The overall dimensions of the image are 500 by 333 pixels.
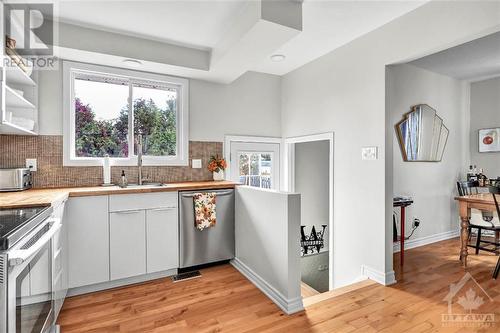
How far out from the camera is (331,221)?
10.3 ft

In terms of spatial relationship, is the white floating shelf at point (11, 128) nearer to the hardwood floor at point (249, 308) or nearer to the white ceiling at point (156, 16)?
the white ceiling at point (156, 16)

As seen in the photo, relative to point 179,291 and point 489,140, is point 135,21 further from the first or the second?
point 489,140

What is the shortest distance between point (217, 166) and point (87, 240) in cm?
168

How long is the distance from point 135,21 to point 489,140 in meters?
5.35

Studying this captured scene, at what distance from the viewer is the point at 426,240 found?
12.0 feet

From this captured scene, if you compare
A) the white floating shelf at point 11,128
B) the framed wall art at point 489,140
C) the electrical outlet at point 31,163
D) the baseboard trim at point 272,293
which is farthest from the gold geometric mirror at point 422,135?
the electrical outlet at point 31,163

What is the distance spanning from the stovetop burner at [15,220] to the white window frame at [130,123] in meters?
1.41

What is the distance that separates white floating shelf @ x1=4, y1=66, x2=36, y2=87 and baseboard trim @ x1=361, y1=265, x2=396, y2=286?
3.73 meters

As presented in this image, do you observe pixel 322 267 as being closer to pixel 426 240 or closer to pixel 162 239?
pixel 426 240

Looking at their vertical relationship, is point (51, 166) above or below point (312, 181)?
above

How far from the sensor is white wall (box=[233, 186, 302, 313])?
6.48 ft

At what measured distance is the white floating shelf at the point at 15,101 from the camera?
200cm

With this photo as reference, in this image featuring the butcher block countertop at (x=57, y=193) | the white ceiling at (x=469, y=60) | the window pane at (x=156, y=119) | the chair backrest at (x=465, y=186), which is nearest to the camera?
the butcher block countertop at (x=57, y=193)

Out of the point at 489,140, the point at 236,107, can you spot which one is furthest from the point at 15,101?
the point at 489,140
